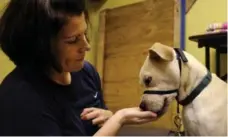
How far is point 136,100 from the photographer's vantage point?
7.09ft

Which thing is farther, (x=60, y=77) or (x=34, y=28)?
(x=60, y=77)

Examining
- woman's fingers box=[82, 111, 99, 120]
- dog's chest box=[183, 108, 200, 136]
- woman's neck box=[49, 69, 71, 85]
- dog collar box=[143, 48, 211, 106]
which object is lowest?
dog's chest box=[183, 108, 200, 136]

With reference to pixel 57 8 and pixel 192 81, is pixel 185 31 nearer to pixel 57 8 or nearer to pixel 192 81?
pixel 192 81

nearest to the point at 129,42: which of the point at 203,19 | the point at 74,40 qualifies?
the point at 203,19

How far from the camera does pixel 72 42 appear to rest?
92cm

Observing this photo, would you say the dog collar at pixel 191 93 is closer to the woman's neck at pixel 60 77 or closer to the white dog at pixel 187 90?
the white dog at pixel 187 90

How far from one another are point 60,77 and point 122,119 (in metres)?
0.24

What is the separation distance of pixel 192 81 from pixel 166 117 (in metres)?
0.97

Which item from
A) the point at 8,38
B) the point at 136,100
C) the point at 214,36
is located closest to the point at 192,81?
the point at 8,38

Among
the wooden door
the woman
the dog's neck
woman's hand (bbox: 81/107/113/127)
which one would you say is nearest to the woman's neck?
the woman

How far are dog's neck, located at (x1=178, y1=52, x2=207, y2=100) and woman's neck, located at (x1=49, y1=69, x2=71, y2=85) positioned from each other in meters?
0.35

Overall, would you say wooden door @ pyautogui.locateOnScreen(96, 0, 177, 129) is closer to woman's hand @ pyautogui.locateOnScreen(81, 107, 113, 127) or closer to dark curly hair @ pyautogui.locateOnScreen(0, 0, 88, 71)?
woman's hand @ pyautogui.locateOnScreen(81, 107, 113, 127)

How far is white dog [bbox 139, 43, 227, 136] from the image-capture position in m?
0.96

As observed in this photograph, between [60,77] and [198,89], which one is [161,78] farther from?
[60,77]
